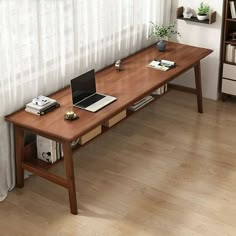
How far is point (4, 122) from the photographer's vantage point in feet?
13.1

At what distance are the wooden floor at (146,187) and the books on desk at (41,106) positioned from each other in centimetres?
64

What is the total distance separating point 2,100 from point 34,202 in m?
0.81

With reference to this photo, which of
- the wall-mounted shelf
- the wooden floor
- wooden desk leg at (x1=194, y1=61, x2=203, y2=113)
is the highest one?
the wall-mounted shelf

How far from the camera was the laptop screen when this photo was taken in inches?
162

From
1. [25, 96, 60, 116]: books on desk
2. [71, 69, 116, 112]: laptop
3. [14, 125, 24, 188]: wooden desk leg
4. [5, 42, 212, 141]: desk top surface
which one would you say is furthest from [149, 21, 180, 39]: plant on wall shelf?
[14, 125, 24, 188]: wooden desk leg

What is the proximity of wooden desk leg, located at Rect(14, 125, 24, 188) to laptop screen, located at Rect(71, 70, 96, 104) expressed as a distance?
1.58 feet

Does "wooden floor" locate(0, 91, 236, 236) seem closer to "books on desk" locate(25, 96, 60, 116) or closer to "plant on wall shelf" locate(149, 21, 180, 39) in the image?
"books on desk" locate(25, 96, 60, 116)

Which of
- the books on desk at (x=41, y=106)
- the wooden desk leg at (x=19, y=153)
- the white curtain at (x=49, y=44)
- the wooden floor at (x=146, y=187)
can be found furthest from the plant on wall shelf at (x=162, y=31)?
the wooden desk leg at (x=19, y=153)

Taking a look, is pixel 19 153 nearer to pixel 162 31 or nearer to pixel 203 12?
pixel 162 31

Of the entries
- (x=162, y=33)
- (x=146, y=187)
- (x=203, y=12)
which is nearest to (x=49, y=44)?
(x=146, y=187)

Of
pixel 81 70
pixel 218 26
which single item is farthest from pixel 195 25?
pixel 81 70

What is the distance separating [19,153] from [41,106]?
1.32 feet

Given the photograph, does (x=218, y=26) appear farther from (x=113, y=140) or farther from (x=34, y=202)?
(x=34, y=202)

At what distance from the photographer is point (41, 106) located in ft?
13.2
